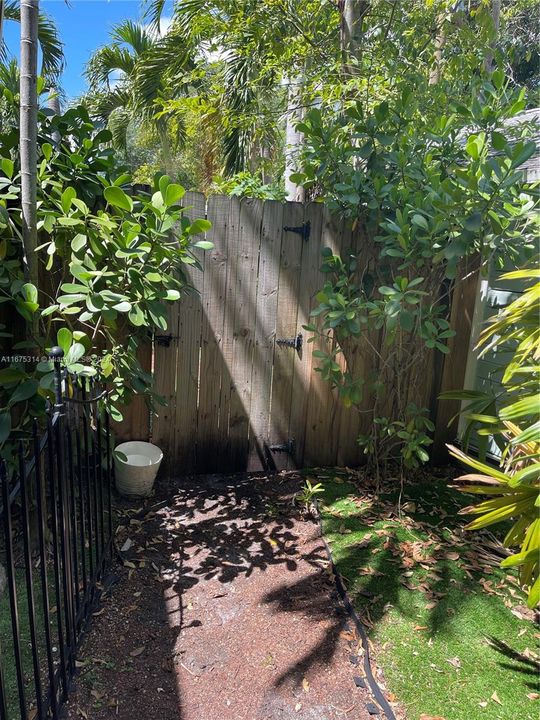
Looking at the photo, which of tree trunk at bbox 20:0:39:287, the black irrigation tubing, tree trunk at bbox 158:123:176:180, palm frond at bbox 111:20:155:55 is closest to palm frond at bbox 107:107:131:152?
tree trunk at bbox 158:123:176:180

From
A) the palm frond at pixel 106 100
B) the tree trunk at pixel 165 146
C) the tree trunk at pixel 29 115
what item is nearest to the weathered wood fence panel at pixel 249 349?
the tree trunk at pixel 29 115

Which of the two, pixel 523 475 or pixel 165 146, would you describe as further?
pixel 165 146

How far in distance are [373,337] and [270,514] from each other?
1.42m

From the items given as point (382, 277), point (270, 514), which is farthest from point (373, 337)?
point (270, 514)

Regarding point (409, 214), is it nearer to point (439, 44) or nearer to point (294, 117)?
point (294, 117)

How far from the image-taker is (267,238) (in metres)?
3.27

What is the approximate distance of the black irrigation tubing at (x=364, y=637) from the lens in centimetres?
175

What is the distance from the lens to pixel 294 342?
11.3ft

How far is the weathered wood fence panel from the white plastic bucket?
0.12 meters

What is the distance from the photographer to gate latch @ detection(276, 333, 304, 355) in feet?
11.2

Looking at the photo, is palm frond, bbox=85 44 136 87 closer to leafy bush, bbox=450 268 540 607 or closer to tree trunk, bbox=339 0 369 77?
tree trunk, bbox=339 0 369 77

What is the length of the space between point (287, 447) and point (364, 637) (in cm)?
160

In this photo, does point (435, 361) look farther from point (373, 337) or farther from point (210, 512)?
point (210, 512)

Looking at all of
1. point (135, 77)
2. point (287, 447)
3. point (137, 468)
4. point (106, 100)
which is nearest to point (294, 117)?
point (287, 447)
